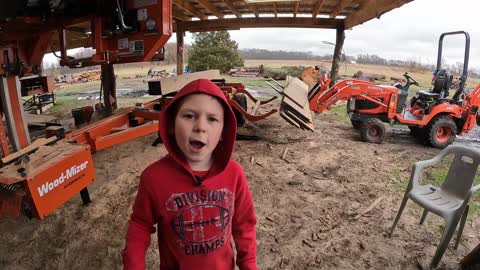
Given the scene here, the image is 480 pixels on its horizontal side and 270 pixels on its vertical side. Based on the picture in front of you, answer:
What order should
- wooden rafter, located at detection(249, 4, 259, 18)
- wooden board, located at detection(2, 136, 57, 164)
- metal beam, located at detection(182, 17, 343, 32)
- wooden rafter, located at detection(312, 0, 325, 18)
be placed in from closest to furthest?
wooden board, located at detection(2, 136, 57, 164)
wooden rafter, located at detection(312, 0, 325, 18)
wooden rafter, located at detection(249, 4, 259, 18)
metal beam, located at detection(182, 17, 343, 32)

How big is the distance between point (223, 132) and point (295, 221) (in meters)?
2.42

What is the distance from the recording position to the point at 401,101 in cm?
639

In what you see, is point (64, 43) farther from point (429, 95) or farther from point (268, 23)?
point (268, 23)

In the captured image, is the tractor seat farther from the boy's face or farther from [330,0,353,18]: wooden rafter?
the boy's face

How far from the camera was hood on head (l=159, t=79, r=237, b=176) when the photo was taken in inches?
50.9

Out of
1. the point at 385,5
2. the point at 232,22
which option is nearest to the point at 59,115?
the point at 232,22

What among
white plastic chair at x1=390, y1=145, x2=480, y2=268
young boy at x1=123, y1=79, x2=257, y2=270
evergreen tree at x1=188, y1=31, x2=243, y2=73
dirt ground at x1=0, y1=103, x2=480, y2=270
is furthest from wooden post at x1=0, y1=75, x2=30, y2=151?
evergreen tree at x1=188, y1=31, x2=243, y2=73

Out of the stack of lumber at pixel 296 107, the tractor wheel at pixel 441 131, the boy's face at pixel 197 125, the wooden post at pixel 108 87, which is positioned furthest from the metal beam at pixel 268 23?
the boy's face at pixel 197 125

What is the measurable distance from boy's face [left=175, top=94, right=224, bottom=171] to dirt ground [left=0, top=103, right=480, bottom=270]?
1.99 metres

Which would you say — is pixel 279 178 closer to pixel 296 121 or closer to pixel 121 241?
pixel 296 121

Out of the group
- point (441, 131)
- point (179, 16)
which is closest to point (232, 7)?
point (179, 16)

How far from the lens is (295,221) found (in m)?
3.55

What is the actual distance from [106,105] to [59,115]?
261 centimetres

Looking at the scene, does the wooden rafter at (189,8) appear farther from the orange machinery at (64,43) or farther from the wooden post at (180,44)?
the orange machinery at (64,43)
